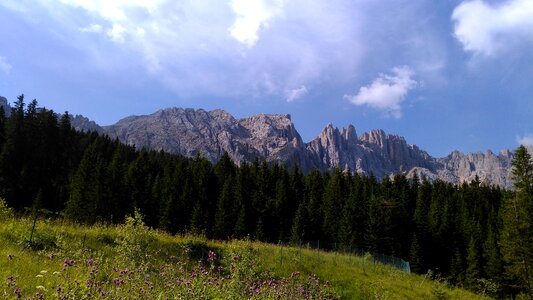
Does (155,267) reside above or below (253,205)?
below

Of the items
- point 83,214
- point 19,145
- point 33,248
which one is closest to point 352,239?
point 83,214

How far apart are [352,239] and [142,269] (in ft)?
201

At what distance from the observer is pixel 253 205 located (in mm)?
73250

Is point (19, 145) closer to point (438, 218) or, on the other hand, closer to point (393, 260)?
point (393, 260)

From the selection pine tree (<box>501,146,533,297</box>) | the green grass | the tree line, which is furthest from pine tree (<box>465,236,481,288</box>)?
the green grass

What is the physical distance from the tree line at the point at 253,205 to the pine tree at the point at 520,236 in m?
4.07

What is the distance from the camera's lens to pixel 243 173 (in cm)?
8194

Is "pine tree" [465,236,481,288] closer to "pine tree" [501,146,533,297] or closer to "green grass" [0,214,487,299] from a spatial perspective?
"pine tree" [501,146,533,297]

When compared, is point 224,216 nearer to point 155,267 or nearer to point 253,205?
point 253,205

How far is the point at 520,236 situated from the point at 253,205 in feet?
140

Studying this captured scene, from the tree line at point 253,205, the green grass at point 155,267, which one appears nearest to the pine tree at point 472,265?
the tree line at point 253,205

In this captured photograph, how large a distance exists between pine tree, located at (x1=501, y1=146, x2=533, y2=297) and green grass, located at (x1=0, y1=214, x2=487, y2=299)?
91.4 ft

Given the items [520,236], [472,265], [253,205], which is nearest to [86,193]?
[253,205]

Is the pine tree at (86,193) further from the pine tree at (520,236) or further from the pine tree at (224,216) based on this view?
the pine tree at (520,236)
